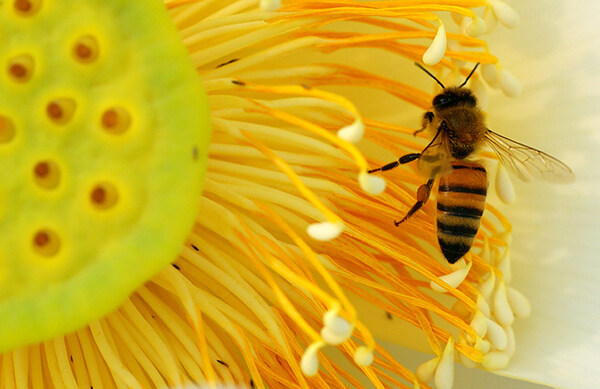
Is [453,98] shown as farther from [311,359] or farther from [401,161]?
[311,359]

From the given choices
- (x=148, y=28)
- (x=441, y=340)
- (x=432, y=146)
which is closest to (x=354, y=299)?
(x=441, y=340)

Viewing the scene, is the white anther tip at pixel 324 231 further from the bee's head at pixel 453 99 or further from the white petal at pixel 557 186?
the white petal at pixel 557 186

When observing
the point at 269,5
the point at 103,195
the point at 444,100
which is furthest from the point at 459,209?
the point at 103,195

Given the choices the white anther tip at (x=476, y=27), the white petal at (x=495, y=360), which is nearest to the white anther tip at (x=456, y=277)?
the white petal at (x=495, y=360)

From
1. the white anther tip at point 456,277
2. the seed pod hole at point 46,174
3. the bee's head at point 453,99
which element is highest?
the seed pod hole at point 46,174

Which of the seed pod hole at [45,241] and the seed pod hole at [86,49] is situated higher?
the seed pod hole at [86,49]

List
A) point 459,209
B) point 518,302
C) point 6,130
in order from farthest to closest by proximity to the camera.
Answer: point 518,302 → point 459,209 → point 6,130
